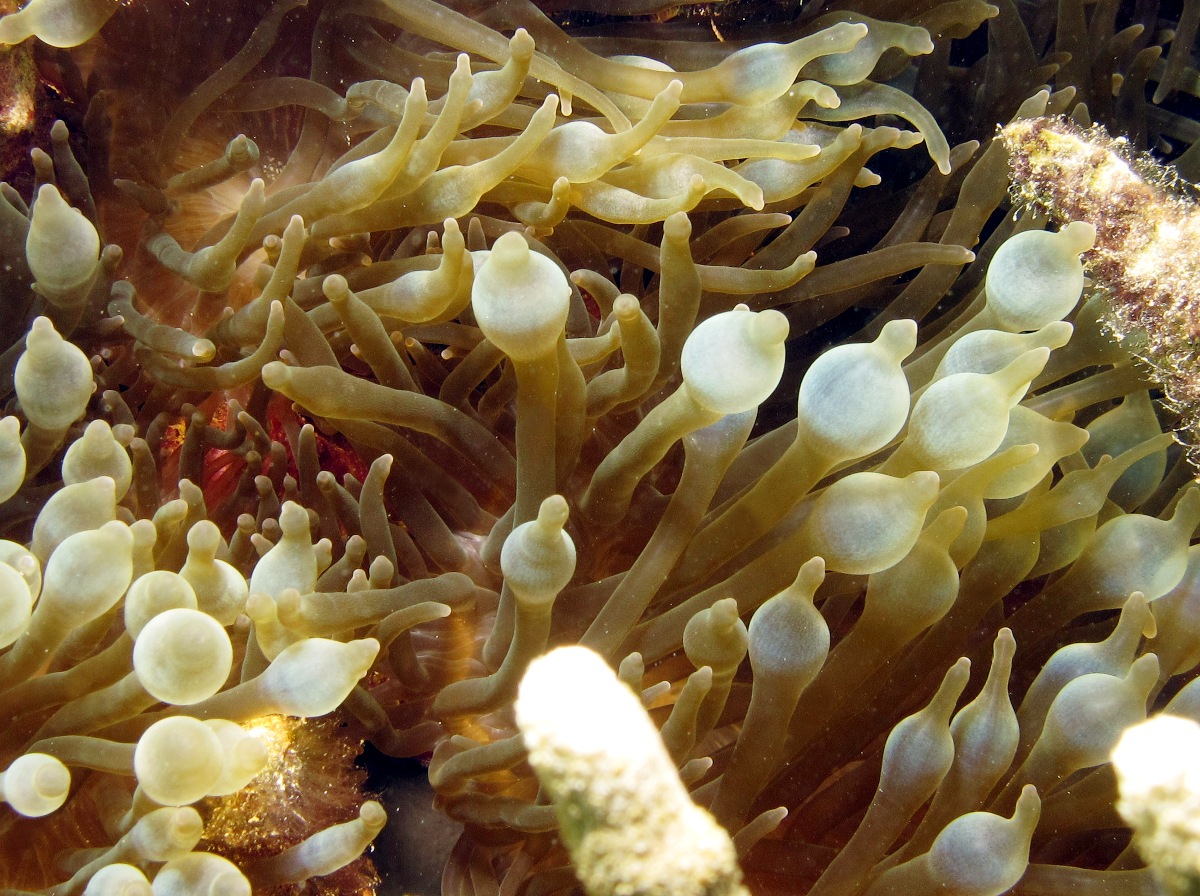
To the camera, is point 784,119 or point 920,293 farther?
point 920,293

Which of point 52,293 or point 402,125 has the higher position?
point 402,125

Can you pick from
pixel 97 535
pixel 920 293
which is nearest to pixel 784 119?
pixel 920 293

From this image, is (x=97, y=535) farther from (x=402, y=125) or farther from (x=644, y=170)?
(x=644, y=170)

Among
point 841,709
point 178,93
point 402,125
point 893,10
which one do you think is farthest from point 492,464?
point 893,10

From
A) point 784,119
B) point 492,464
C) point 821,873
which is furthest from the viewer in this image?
point 784,119

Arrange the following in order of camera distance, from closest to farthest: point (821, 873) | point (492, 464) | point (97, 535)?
point (97, 535), point (821, 873), point (492, 464)

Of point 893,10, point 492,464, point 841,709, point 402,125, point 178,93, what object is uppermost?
point 893,10
